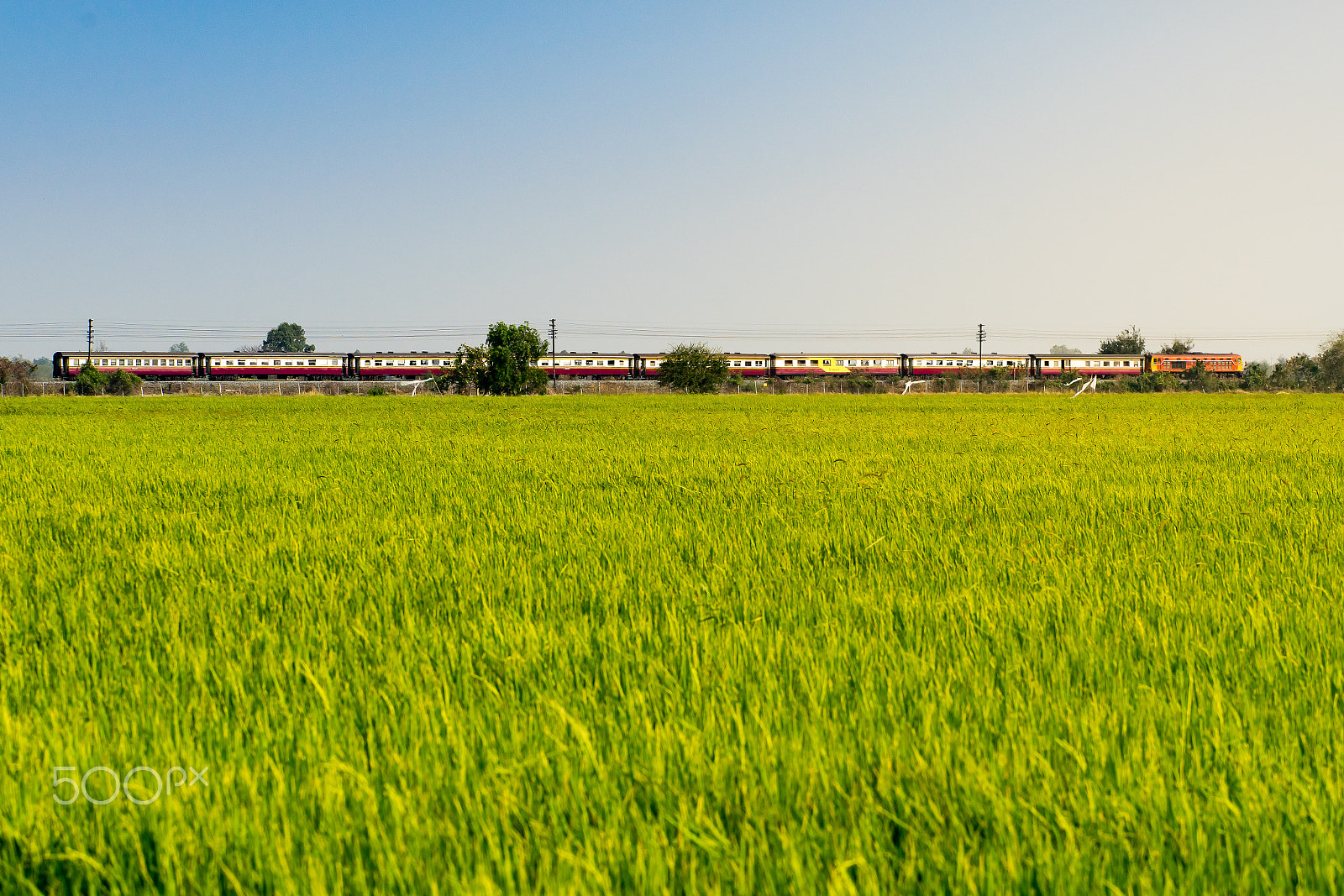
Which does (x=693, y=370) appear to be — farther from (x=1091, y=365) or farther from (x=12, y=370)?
(x=12, y=370)

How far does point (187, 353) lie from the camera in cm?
8206

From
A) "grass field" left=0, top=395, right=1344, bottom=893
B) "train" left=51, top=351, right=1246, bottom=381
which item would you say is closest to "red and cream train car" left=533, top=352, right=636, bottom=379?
"train" left=51, top=351, right=1246, bottom=381

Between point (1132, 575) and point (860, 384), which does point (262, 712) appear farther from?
point (860, 384)

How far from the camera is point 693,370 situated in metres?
79.0

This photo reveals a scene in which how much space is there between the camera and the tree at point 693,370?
78688mm

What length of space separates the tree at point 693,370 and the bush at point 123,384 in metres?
43.0

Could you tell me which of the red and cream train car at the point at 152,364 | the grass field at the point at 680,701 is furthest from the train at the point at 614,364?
the grass field at the point at 680,701

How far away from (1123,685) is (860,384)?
83.2 metres

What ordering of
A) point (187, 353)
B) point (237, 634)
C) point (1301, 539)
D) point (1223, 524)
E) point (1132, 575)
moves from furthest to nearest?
point (187, 353) → point (1223, 524) → point (1301, 539) → point (1132, 575) → point (237, 634)

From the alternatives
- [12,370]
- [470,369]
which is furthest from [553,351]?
[12,370]

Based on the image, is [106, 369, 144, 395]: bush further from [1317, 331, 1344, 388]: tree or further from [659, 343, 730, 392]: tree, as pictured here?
[1317, 331, 1344, 388]: tree

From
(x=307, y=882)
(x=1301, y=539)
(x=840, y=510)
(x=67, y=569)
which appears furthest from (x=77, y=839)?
(x=1301, y=539)

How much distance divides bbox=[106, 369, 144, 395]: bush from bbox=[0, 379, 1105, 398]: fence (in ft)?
2.99

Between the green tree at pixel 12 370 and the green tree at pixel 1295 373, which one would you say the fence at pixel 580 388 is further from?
the green tree at pixel 1295 373
